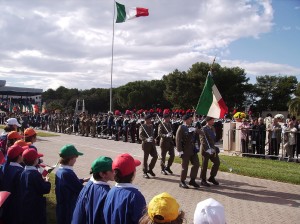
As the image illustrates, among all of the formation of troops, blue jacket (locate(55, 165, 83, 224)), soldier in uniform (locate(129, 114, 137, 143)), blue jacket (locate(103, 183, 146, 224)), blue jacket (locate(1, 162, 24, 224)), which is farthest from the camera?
soldier in uniform (locate(129, 114, 137, 143))

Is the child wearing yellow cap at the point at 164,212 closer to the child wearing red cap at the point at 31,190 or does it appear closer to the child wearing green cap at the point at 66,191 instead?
the child wearing green cap at the point at 66,191

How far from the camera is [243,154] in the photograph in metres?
16.5

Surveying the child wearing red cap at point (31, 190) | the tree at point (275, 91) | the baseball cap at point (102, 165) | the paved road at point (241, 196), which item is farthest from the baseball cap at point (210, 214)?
the tree at point (275, 91)

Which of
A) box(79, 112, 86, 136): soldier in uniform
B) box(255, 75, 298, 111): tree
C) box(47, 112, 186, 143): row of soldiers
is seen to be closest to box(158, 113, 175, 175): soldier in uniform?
box(47, 112, 186, 143): row of soldiers

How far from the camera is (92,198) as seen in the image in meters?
4.13

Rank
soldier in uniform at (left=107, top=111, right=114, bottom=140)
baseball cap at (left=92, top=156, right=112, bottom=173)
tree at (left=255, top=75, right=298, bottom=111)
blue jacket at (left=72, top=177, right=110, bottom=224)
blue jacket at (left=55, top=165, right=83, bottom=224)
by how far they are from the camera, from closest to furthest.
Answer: blue jacket at (left=72, top=177, right=110, bottom=224), baseball cap at (left=92, top=156, right=112, bottom=173), blue jacket at (left=55, top=165, right=83, bottom=224), soldier in uniform at (left=107, top=111, right=114, bottom=140), tree at (left=255, top=75, right=298, bottom=111)

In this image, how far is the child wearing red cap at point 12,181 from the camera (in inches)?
213

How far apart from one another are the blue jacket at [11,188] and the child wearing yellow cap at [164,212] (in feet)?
10.4

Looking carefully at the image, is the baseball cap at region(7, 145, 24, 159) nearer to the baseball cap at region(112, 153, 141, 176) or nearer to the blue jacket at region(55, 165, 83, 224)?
the blue jacket at region(55, 165, 83, 224)

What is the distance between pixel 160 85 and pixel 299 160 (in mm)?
61500

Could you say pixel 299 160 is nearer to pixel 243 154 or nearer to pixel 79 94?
pixel 243 154

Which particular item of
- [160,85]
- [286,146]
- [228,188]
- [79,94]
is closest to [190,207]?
[228,188]

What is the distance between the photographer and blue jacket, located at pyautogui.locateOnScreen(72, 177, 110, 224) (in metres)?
4.01

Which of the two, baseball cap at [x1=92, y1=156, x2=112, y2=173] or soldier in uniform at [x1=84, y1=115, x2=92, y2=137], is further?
soldier in uniform at [x1=84, y1=115, x2=92, y2=137]
